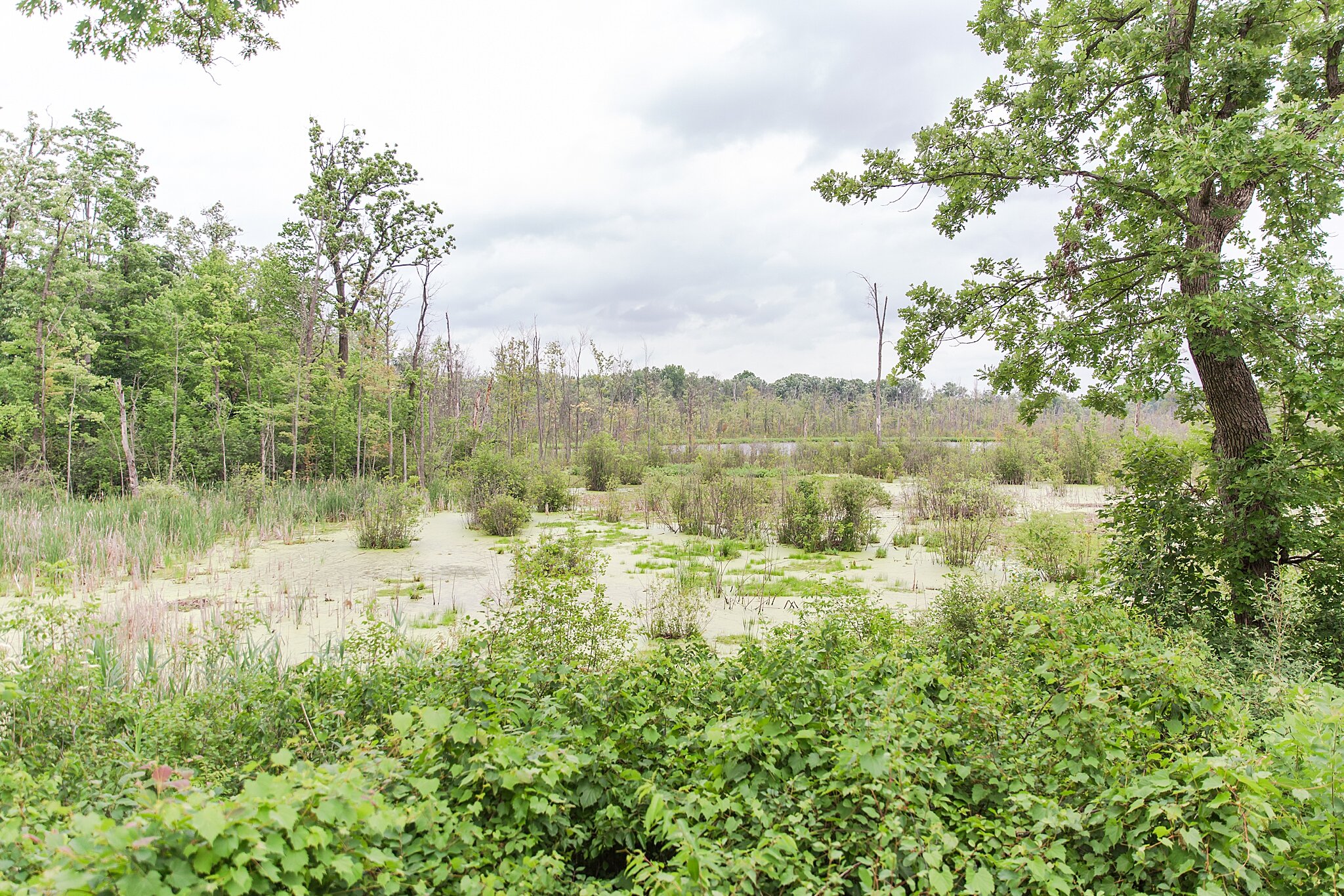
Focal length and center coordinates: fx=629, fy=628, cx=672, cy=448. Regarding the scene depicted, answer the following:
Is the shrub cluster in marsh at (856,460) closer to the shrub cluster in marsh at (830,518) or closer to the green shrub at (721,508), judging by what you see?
the green shrub at (721,508)

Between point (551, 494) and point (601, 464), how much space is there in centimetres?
436

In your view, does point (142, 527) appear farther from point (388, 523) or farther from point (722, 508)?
point (722, 508)

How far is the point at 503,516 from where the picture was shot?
34.6 feet

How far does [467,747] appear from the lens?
2283 millimetres

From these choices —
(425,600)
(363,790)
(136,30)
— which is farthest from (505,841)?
(136,30)

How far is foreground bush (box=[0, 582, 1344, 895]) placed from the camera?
1.48 m

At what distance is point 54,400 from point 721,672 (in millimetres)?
16569

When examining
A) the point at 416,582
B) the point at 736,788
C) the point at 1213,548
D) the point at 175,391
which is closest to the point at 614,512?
the point at 416,582

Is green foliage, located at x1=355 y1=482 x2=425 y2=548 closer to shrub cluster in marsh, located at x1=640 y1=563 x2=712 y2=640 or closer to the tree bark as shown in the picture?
shrub cluster in marsh, located at x1=640 y1=563 x2=712 y2=640

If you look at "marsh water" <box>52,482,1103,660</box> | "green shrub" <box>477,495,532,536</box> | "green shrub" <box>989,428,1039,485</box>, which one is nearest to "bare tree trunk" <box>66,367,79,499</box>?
"marsh water" <box>52,482,1103,660</box>

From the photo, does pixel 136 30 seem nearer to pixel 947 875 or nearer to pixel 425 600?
pixel 425 600

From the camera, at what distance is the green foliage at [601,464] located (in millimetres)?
16922

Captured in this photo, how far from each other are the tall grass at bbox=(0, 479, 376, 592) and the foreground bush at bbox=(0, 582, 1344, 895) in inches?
113

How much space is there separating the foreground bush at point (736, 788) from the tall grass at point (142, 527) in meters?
2.86
